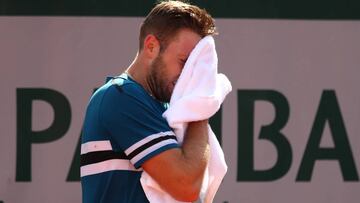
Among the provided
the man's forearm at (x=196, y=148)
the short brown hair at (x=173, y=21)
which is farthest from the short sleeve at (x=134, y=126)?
the short brown hair at (x=173, y=21)

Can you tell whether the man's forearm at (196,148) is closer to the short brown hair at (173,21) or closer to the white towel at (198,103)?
the white towel at (198,103)

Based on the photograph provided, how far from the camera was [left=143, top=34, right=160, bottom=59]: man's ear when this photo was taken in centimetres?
230

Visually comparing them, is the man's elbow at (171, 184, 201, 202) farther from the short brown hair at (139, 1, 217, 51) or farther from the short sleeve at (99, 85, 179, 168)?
the short brown hair at (139, 1, 217, 51)

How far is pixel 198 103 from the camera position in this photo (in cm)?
224

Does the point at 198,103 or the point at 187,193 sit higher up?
the point at 198,103

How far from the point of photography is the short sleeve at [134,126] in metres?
2.18

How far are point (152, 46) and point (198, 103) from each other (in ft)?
0.71

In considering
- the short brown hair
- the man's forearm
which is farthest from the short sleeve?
the short brown hair

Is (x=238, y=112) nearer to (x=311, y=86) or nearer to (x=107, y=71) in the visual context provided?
(x=311, y=86)

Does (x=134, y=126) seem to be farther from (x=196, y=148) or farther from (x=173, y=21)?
(x=173, y=21)

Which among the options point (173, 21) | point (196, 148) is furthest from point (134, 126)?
point (173, 21)

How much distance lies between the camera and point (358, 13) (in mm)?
4551

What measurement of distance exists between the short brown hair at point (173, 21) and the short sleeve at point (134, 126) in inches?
7.3

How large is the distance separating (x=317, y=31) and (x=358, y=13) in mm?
251
